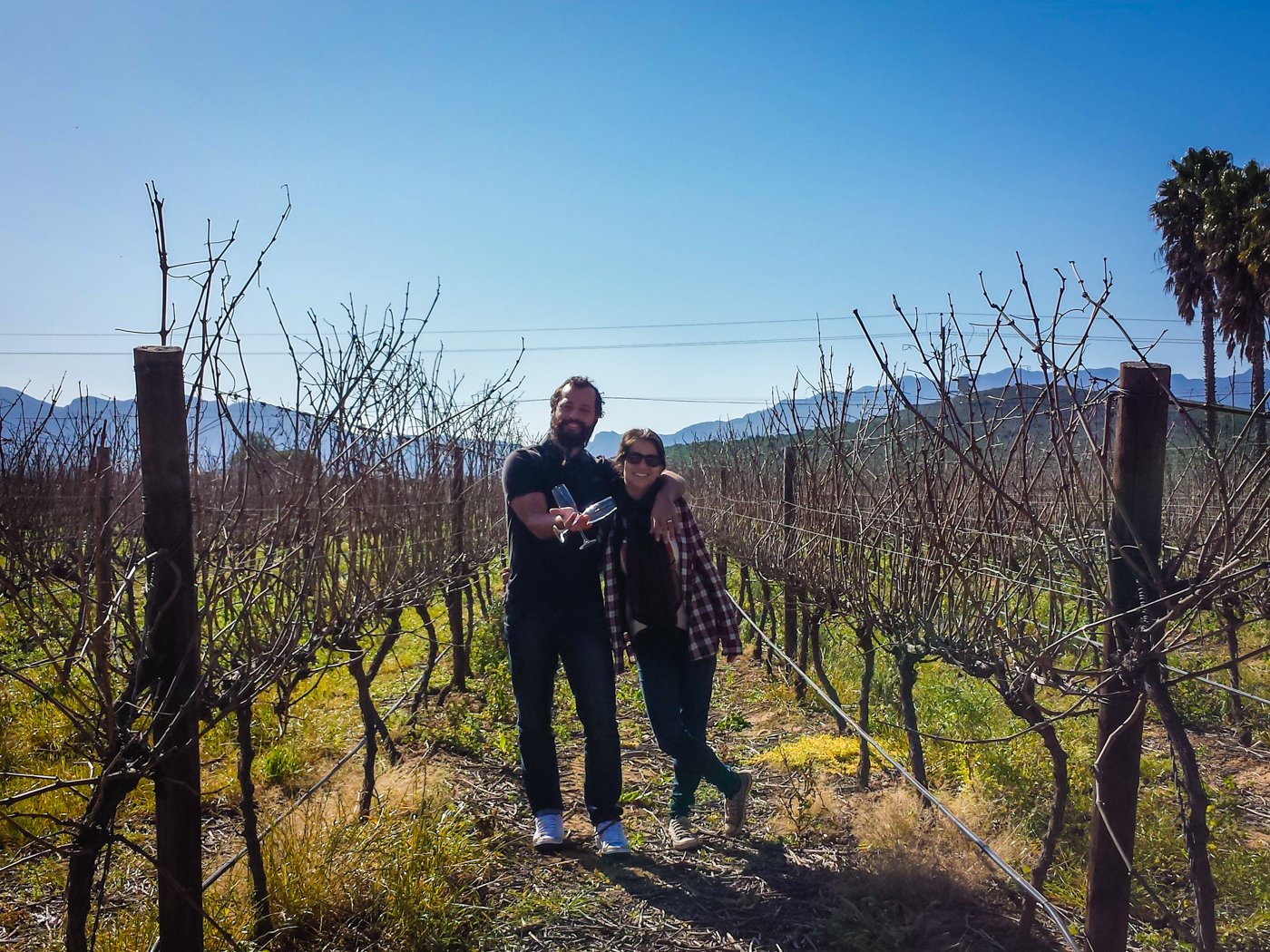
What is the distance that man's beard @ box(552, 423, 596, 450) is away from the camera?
3453 millimetres

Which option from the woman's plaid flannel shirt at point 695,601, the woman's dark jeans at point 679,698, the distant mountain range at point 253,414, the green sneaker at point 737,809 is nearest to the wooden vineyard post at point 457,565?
the distant mountain range at point 253,414

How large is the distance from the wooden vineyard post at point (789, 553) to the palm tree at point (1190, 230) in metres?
14.6

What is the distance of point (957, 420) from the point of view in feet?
7.57

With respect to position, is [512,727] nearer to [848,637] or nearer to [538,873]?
[538,873]

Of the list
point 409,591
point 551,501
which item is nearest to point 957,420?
point 551,501

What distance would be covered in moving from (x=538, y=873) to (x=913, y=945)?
1467mm

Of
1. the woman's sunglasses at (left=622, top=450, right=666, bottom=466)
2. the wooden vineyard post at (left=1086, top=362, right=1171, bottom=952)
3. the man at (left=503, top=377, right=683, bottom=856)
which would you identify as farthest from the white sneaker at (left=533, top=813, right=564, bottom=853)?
the wooden vineyard post at (left=1086, top=362, right=1171, bottom=952)

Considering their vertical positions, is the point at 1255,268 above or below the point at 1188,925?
above

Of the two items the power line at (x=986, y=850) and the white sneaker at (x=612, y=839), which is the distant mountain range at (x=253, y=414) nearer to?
the power line at (x=986, y=850)

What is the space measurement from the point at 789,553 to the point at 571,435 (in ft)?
10.1

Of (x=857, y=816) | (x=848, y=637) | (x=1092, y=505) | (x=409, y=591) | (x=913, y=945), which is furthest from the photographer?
(x=848, y=637)

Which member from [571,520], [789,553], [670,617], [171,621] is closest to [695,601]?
[670,617]

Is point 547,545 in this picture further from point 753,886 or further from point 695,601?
point 753,886

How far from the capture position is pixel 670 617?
11.5 ft
